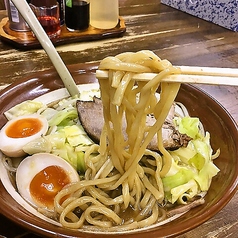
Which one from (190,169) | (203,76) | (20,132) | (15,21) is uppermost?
(203,76)

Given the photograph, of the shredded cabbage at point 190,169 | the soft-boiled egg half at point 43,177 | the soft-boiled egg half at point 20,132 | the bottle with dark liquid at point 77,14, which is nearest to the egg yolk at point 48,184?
the soft-boiled egg half at point 43,177

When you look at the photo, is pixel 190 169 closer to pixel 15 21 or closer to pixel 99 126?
pixel 99 126

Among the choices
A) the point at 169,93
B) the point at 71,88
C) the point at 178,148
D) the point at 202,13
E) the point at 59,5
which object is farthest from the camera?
the point at 202,13

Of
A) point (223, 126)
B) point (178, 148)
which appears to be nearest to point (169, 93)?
point (178, 148)

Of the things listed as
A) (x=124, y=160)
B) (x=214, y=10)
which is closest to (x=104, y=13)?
(x=214, y=10)

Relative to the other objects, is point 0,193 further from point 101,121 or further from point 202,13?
point 202,13
